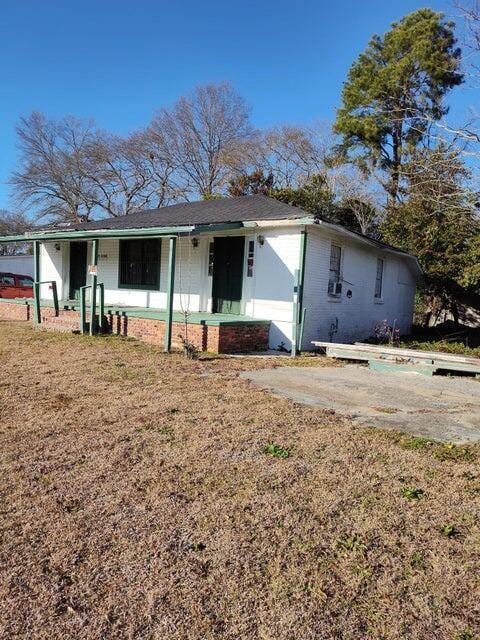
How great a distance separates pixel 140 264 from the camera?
12891 mm

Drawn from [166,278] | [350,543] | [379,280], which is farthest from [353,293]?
[350,543]

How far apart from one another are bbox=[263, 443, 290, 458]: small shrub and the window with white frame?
7.71 metres

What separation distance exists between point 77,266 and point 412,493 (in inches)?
519

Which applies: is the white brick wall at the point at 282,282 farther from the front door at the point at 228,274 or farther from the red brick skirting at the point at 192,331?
the red brick skirting at the point at 192,331

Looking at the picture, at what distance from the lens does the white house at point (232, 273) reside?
985 centimetres

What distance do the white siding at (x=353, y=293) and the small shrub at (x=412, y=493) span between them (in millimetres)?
7132

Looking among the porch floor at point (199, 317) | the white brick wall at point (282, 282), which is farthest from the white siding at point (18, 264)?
the porch floor at point (199, 317)

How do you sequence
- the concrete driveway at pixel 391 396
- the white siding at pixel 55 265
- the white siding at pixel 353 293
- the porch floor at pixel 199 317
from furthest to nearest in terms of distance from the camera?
the white siding at pixel 55 265
the white siding at pixel 353 293
the porch floor at pixel 199 317
the concrete driveway at pixel 391 396

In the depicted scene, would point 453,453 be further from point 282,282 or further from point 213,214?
point 213,214

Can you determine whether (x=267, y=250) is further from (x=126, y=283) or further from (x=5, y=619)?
(x=5, y=619)

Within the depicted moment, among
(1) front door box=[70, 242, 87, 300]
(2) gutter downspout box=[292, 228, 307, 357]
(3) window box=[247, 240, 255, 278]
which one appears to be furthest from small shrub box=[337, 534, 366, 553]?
(1) front door box=[70, 242, 87, 300]

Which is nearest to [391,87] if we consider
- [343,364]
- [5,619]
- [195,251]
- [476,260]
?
[476,260]

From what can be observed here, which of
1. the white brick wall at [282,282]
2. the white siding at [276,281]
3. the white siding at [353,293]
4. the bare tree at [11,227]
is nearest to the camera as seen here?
the white siding at [276,281]

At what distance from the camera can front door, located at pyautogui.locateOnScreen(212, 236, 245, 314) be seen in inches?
433
